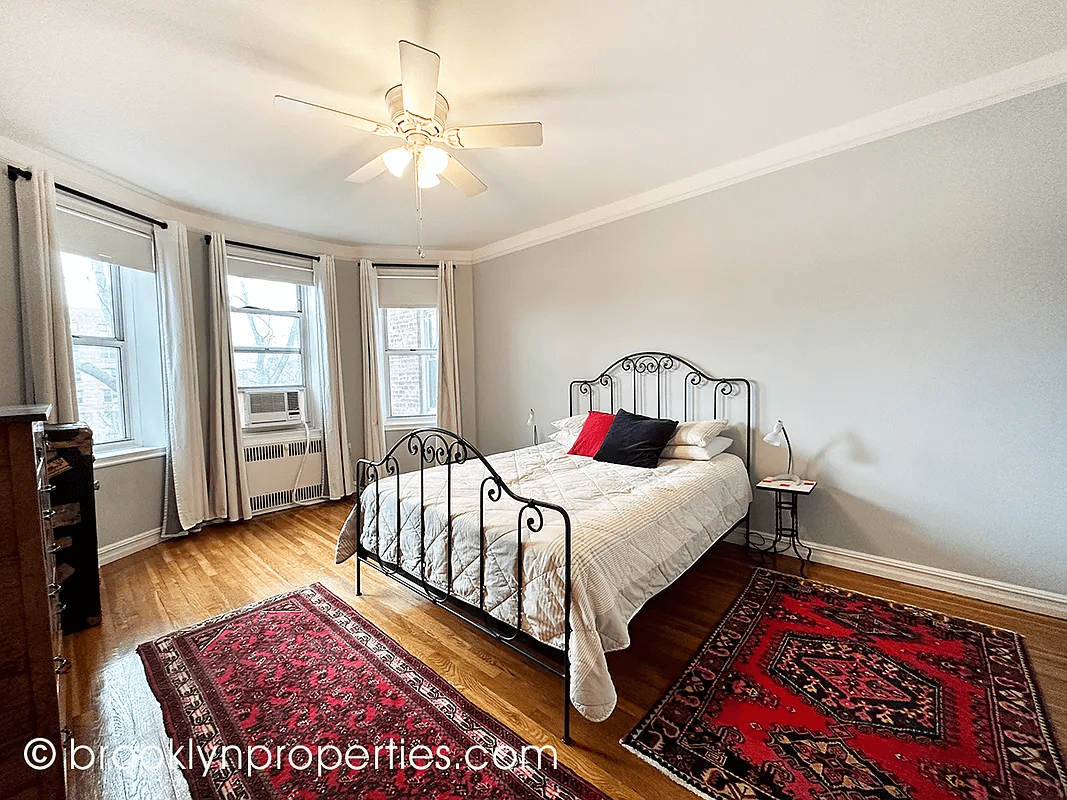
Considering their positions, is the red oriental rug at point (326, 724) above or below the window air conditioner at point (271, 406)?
below

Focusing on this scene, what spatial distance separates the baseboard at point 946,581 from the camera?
2.22 metres

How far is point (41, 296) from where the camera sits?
261 cm

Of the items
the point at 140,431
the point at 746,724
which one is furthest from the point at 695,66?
the point at 140,431

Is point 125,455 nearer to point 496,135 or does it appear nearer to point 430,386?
point 430,386

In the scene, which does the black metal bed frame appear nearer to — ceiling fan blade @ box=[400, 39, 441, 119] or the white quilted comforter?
the white quilted comforter

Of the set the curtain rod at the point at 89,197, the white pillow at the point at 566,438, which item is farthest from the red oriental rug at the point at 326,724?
the curtain rod at the point at 89,197

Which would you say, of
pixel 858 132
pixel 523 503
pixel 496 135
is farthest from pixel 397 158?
pixel 858 132

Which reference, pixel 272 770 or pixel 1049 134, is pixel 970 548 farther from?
pixel 272 770

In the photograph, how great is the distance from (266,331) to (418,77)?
3350 mm

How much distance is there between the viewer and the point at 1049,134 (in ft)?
7.00

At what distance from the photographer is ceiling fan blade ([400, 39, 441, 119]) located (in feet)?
5.37

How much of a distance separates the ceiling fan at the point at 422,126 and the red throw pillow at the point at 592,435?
191 cm

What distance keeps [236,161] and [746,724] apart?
3.95 metres

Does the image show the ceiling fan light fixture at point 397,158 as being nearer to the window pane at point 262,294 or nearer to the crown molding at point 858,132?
the crown molding at point 858,132
